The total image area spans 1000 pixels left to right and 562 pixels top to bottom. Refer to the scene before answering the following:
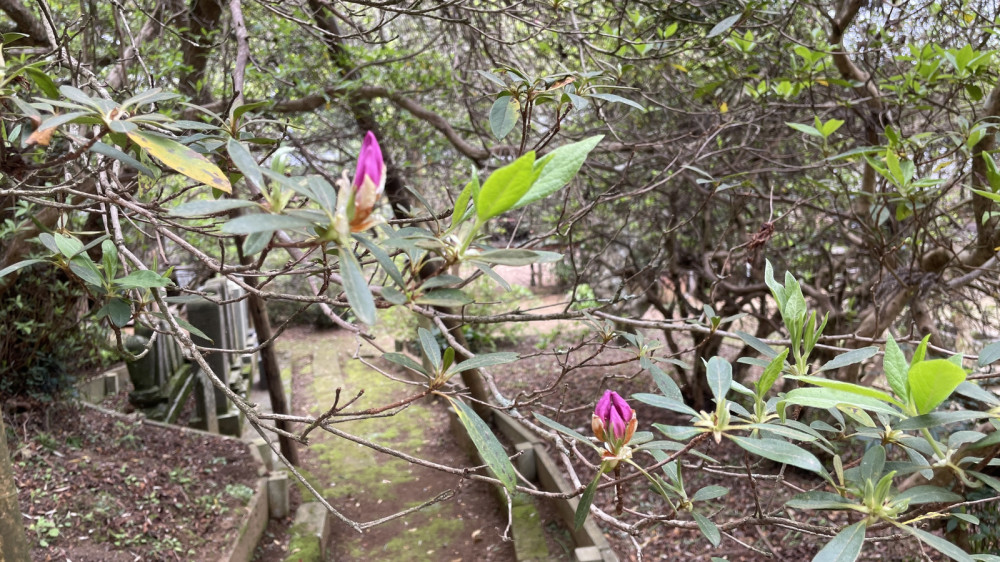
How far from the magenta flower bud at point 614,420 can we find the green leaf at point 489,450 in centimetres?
14

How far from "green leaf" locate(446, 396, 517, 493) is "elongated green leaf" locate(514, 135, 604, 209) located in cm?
36

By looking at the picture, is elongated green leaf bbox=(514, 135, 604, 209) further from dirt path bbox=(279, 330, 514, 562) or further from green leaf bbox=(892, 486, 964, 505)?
dirt path bbox=(279, 330, 514, 562)

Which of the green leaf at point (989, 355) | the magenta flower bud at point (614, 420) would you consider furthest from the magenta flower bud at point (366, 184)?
the green leaf at point (989, 355)

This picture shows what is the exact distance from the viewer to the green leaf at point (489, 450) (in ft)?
2.90

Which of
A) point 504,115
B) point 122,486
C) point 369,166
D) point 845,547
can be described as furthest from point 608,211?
point 369,166

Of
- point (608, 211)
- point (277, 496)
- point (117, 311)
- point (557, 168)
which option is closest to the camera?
point (557, 168)

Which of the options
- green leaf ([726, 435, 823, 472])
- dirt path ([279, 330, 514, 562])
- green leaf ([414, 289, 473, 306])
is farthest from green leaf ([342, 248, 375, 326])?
dirt path ([279, 330, 514, 562])

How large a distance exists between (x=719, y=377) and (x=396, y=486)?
4804mm

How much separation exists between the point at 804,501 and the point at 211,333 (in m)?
5.22

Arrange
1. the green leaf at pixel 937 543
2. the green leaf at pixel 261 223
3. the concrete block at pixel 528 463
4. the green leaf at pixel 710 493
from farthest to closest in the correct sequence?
the concrete block at pixel 528 463 → the green leaf at pixel 710 493 → the green leaf at pixel 937 543 → the green leaf at pixel 261 223

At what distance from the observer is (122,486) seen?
3.54 meters

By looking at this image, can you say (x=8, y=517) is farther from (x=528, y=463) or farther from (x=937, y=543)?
(x=528, y=463)

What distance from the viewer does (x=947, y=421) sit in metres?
0.77

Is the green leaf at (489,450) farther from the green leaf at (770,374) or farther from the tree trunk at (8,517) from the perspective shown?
the tree trunk at (8,517)
